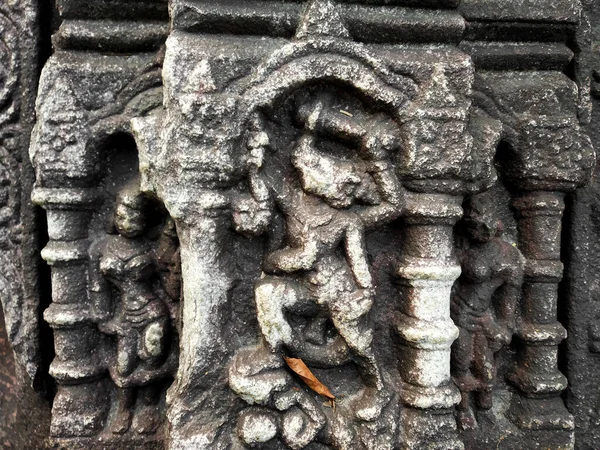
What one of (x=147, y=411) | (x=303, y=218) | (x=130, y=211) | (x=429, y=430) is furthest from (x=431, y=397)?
(x=130, y=211)

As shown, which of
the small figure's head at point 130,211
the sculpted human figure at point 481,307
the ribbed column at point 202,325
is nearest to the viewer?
the ribbed column at point 202,325

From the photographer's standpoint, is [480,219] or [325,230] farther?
[480,219]

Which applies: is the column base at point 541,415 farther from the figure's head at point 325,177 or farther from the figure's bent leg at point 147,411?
the figure's bent leg at point 147,411

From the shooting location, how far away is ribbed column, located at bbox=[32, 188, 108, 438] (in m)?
1.72

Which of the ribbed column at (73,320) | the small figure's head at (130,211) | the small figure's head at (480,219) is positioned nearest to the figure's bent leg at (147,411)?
the ribbed column at (73,320)

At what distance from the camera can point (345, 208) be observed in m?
1.59

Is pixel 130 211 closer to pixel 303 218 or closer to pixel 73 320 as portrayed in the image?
pixel 73 320

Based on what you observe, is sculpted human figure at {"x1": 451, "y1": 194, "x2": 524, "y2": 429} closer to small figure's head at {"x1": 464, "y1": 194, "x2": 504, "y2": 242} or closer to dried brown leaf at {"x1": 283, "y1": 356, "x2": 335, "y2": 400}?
small figure's head at {"x1": 464, "y1": 194, "x2": 504, "y2": 242}

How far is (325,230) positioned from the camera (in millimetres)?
1553

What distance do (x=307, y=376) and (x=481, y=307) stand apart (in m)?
0.68

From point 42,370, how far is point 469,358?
1514 mm

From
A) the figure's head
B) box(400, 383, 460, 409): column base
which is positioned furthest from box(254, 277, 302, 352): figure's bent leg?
box(400, 383, 460, 409): column base

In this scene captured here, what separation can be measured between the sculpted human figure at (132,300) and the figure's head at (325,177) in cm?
53

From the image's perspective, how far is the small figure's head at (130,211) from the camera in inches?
67.6
